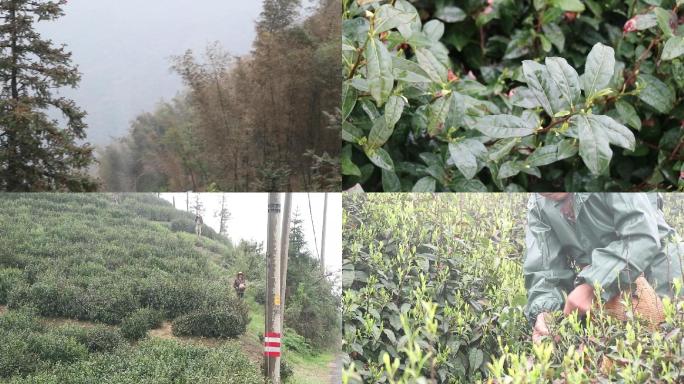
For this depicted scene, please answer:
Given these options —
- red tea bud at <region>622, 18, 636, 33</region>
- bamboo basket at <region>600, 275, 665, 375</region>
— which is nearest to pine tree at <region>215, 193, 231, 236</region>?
bamboo basket at <region>600, 275, 665, 375</region>

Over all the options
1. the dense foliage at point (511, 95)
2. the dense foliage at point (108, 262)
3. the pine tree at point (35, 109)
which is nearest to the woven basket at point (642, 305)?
the dense foliage at point (511, 95)

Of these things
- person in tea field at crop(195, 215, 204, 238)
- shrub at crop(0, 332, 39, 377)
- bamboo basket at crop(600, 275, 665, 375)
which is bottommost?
shrub at crop(0, 332, 39, 377)

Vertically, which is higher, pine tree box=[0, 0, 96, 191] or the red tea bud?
the red tea bud

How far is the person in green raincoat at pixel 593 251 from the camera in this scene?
133 cm

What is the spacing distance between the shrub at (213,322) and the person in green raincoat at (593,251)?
61cm

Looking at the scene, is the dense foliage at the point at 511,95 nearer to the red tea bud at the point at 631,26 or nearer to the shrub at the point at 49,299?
the red tea bud at the point at 631,26

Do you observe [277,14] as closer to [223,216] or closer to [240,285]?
[223,216]

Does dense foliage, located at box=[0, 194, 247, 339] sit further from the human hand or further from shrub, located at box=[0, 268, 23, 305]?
the human hand

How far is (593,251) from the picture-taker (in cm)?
134

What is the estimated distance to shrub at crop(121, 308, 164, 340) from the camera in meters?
1.28

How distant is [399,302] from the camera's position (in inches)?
52.9

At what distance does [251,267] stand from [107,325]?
316mm

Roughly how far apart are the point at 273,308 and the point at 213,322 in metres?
0.13

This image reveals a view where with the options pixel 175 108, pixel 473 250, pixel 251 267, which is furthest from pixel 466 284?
Result: pixel 175 108
